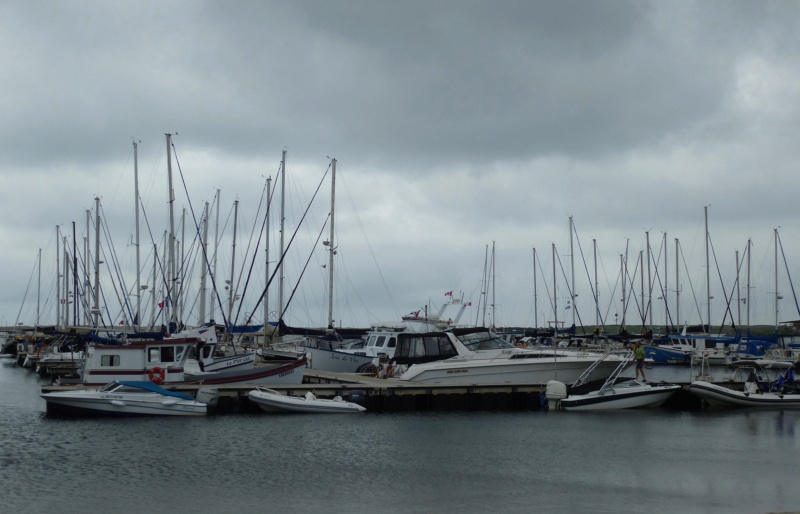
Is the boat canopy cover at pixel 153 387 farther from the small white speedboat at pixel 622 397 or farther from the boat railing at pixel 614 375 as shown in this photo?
the boat railing at pixel 614 375

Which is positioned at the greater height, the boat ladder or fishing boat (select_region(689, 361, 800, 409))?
the boat ladder

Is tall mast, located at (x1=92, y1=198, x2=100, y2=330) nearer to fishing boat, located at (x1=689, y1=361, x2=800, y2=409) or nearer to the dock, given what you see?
the dock

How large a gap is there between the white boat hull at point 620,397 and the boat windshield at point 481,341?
5.61 m

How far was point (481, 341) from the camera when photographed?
38.6 meters

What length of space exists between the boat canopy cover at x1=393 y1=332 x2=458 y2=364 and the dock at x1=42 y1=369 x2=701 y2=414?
129 inches

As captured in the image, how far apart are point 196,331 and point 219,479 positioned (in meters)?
16.1

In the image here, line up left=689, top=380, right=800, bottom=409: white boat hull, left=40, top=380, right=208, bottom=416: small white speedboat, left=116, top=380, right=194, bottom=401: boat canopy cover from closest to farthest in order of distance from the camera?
1. left=40, top=380, right=208, bottom=416: small white speedboat
2. left=116, top=380, right=194, bottom=401: boat canopy cover
3. left=689, top=380, right=800, bottom=409: white boat hull

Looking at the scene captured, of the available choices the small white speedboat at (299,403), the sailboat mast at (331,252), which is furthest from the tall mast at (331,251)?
the small white speedboat at (299,403)

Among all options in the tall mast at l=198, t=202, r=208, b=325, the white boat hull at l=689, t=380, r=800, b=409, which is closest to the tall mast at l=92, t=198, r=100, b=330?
the tall mast at l=198, t=202, r=208, b=325

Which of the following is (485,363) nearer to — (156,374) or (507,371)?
(507,371)

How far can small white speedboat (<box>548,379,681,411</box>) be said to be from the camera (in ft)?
109

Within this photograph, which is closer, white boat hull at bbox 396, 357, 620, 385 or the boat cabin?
the boat cabin

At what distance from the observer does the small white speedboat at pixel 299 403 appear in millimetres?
32781

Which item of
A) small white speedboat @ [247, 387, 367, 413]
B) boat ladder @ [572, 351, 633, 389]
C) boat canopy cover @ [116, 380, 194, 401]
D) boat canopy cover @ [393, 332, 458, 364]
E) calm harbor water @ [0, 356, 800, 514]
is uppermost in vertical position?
boat canopy cover @ [393, 332, 458, 364]
